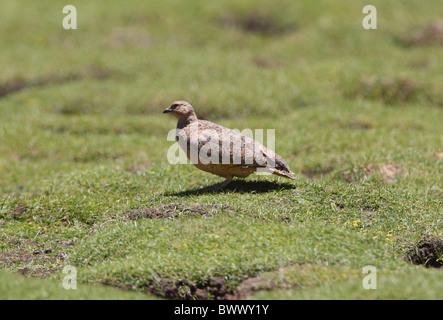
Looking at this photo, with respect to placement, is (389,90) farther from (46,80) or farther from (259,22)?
(46,80)

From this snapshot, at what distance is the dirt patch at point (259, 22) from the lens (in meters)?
23.2

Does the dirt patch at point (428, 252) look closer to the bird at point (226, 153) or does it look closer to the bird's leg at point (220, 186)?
the bird at point (226, 153)

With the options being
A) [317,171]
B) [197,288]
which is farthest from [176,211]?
[317,171]

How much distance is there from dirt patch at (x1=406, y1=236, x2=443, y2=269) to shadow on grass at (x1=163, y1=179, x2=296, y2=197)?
2.42 metres

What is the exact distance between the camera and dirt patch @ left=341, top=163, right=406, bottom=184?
10930 millimetres

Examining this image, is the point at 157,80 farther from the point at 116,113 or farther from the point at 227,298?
the point at 227,298

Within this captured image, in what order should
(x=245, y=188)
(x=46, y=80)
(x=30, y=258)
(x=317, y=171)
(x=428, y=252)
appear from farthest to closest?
(x=46, y=80), (x=317, y=171), (x=245, y=188), (x=30, y=258), (x=428, y=252)

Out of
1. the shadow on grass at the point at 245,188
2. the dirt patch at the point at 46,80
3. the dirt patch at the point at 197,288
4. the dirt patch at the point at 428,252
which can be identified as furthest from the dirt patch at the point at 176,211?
the dirt patch at the point at 46,80

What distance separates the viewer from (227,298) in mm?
6824

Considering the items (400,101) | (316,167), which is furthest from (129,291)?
(400,101)

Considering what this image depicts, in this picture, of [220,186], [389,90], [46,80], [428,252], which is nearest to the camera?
[428,252]

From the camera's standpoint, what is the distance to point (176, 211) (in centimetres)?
863

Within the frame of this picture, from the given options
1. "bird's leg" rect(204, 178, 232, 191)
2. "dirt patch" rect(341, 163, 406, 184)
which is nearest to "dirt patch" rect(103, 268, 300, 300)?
"bird's leg" rect(204, 178, 232, 191)

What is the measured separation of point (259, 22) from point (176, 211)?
16.4 m
